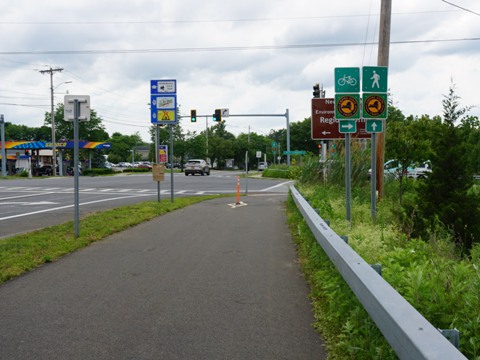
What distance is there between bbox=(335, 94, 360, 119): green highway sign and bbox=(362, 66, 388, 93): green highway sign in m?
0.28

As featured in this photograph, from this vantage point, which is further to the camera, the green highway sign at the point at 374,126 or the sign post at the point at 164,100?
the sign post at the point at 164,100

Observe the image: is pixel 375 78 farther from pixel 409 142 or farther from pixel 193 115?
pixel 193 115

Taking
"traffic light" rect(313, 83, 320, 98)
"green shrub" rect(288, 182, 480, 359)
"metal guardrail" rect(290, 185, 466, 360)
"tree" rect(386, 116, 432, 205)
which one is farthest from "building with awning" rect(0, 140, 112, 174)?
"metal guardrail" rect(290, 185, 466, 360)

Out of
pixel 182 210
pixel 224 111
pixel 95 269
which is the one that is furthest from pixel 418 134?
pixel 224 111

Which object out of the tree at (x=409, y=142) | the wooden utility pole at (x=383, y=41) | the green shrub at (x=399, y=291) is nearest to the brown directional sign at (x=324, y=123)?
the tree at (x=409, y=142)

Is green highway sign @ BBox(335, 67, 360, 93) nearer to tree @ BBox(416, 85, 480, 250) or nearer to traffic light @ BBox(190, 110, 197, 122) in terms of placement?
tree @ BBox(416, 85, 480, 250)

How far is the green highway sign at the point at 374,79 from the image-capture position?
31.1 feet

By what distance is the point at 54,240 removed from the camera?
9.45 metres

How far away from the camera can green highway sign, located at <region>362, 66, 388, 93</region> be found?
31.1 ft

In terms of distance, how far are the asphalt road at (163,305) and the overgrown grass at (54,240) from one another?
246 millimetres

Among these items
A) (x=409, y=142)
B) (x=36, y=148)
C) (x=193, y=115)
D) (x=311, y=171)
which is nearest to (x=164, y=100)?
(x=311, y=171)

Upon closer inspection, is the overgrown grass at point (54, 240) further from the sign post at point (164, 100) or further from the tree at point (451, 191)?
the tree at point (451, 191)

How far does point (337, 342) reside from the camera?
4.11 metres

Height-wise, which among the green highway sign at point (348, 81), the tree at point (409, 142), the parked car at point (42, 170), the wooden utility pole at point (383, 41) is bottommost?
the parked car at point (42, 170)
